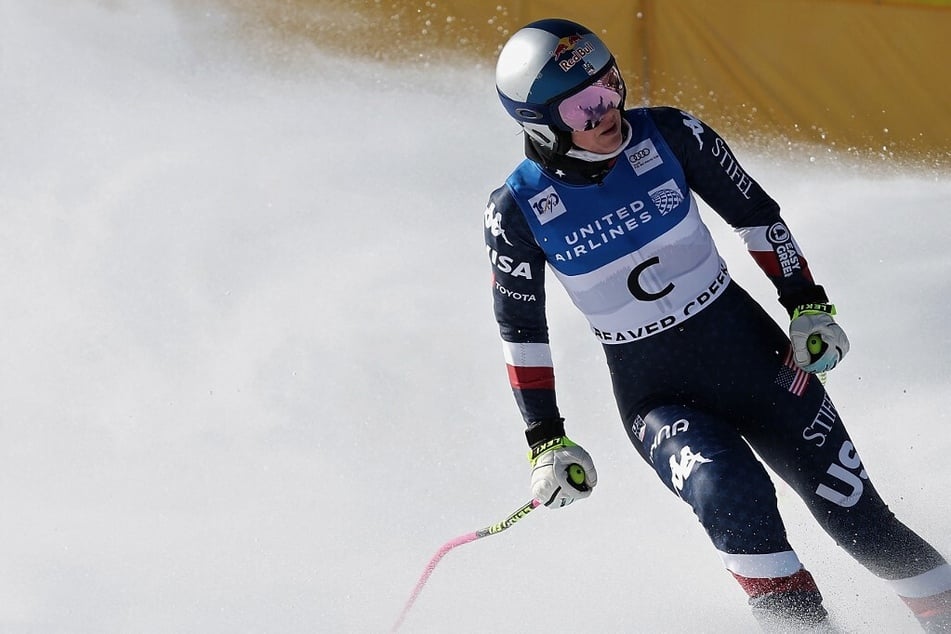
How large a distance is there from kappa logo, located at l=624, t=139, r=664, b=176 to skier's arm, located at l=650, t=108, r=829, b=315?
0.22ft

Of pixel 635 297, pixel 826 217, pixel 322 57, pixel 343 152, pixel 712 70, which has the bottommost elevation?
pixel 635 297

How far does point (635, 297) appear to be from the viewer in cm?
352

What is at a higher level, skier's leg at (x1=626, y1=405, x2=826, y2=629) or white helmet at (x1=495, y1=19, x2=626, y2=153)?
white helmet at (x1=495, y1=19, x2=626, y2=153)

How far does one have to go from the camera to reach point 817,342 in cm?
331

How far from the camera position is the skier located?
334 centimetres

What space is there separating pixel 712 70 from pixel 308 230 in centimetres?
279

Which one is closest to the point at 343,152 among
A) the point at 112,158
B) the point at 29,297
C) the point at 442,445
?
the point at 112,158

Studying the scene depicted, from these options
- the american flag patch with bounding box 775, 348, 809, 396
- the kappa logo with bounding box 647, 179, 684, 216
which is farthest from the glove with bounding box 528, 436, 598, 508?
the kappa logo with bounding box 647, 179, 684, 216

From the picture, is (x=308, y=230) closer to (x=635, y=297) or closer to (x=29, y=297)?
(x=29, y=297)

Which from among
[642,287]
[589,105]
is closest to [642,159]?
[589,105]

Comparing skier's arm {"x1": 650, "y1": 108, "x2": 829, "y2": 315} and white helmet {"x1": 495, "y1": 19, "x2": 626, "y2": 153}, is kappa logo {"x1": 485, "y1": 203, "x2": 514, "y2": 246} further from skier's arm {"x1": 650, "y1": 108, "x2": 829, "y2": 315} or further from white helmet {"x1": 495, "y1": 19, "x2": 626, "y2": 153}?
skier's arm {"x1": 650, "y1": 108, "x2": 829, "y2": 315}

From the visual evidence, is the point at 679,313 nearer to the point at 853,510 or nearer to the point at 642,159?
the point at 642,159

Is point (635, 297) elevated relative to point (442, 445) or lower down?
lower down

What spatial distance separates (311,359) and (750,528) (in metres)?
3.93
